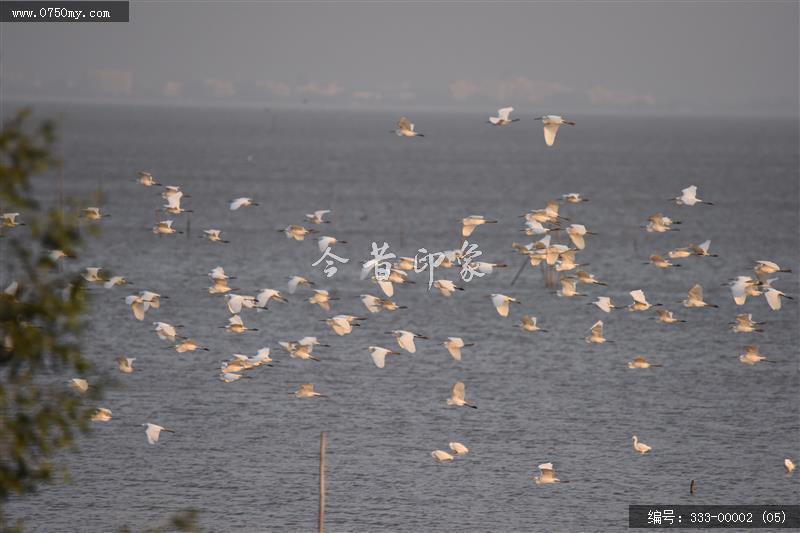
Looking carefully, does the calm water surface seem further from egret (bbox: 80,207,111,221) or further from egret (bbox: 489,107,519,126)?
egret (bbox: 80,207,111,221)

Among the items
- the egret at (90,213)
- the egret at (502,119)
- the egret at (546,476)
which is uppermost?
the egret at (502,119)

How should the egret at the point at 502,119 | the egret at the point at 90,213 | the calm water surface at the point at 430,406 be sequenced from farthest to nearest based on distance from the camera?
the calm water surface at the point at 430,406
the egret at the point at 502,119
the egret at the point at 90,213

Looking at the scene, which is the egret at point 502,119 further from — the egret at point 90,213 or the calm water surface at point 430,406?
the calm water surface at point 430,406

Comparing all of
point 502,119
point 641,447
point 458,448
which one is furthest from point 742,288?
point 458,448

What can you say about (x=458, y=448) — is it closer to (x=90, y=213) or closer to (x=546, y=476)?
(x=546, y=476)

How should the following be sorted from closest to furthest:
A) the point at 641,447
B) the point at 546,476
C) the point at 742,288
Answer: the point at 742,288
the point at 546,476
the point at 641,447

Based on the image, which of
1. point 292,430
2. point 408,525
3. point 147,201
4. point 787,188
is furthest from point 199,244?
point 787,188

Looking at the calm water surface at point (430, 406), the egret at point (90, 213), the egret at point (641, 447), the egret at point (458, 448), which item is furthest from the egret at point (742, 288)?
the egret at point (90, 213)

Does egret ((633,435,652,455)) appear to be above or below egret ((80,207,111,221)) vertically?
below

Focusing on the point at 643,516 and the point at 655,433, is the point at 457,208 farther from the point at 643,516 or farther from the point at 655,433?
the point at 643,516

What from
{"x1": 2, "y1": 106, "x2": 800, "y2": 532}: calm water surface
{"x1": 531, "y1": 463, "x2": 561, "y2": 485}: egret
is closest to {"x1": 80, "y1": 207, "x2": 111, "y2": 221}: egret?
{"x1": 2, "y1": 106, "x2": 800, "y2": 532}: calm water surface

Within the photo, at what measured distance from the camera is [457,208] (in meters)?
130

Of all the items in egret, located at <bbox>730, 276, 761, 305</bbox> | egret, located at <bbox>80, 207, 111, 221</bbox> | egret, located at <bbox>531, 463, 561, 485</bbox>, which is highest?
egret, located at <bbox>80, 207, 111, 221</bbox>

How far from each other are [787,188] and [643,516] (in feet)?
449
